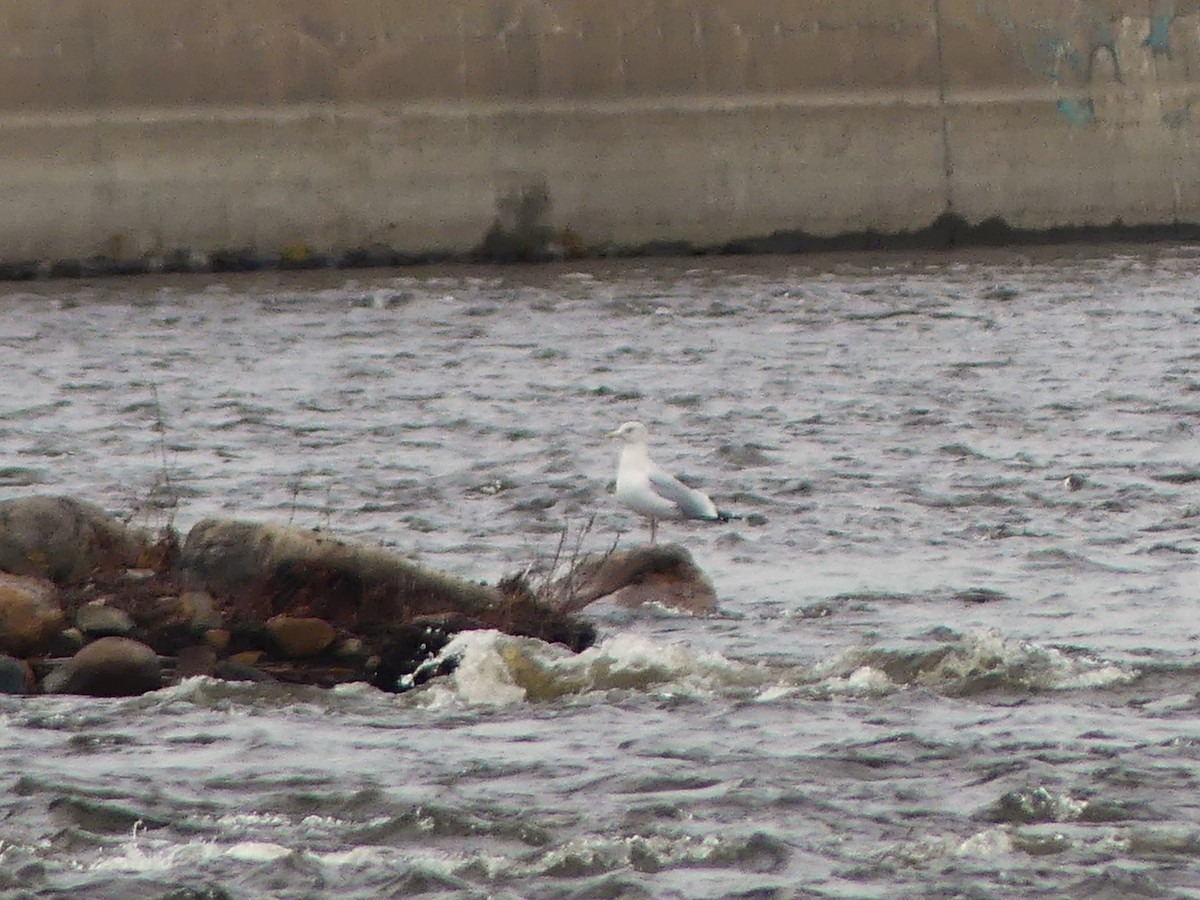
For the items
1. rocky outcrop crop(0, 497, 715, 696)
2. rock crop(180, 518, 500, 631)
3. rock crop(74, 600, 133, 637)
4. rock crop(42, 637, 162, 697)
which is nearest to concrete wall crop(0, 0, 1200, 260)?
rocky outcrop crop(0, 497, 715, 696)

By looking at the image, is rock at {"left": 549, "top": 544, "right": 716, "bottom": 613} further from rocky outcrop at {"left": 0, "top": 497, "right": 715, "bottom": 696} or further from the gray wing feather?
the gray wing feather

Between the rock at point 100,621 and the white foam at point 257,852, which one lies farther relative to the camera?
the rock at point 100,621

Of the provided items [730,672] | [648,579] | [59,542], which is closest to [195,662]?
[59,542]

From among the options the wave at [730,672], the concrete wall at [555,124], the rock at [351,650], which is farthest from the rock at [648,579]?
the concrete wall at [555,124]

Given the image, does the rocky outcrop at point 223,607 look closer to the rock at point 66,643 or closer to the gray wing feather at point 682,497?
the rock at point 66,643

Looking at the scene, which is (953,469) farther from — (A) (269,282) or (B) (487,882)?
(A) (269,282)

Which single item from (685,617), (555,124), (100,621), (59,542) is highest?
(555,124)

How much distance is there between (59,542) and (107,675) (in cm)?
93

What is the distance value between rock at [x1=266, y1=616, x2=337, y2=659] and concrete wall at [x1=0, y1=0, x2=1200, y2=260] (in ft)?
64.1

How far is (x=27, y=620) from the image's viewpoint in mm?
9672

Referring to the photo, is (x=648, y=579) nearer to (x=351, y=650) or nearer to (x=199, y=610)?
(x=351, y=650)

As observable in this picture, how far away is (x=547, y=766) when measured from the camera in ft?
27.9

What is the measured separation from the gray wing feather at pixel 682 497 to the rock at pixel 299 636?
12.0 feet

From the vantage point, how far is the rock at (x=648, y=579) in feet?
38.3
